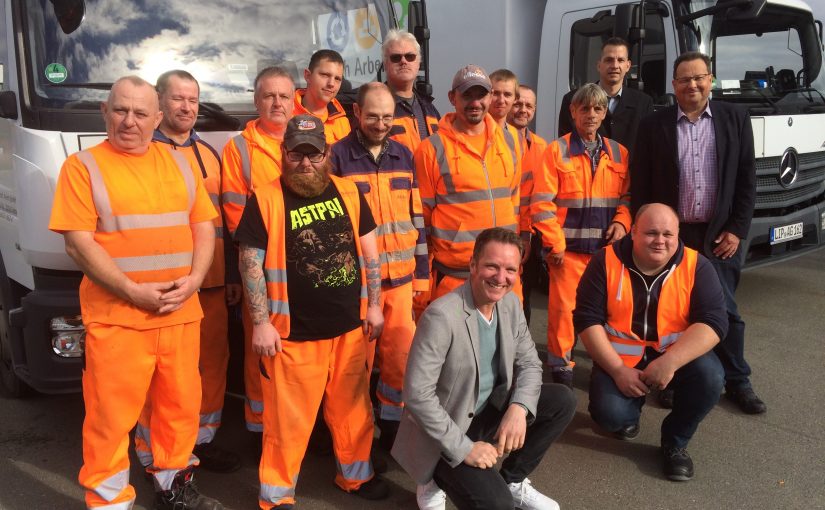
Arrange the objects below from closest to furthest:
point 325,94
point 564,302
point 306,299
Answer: point 306,299 → point 325,94 → point 564,302

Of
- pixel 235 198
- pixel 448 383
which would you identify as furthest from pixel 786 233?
pixel 235 198

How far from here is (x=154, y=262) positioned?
2.90 metres

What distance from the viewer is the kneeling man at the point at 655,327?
3.38 meters

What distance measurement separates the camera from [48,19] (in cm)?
349

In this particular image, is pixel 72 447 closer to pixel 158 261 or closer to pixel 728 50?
pixel 158 261

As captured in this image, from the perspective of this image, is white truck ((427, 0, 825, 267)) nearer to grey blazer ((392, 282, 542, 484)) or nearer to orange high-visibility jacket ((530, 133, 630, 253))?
orange high-visibility jacket ((530, 133, 630, 253))

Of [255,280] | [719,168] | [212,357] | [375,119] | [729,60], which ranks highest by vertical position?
[729,60]

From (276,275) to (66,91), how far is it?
57.1 inches

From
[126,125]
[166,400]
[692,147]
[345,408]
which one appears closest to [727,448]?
[692,147]

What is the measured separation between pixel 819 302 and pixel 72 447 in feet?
18.4

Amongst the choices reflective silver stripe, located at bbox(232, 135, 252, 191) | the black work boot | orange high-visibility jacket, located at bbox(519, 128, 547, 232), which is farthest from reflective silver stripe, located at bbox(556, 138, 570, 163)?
the black work boot

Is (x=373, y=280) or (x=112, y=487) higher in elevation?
(x=373, y=280)

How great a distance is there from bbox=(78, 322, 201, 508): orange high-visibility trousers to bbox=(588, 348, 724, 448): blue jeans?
72.9 inches

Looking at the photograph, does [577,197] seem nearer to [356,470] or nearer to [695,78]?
[695,78]
